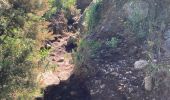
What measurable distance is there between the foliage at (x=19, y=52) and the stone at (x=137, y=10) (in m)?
1.57

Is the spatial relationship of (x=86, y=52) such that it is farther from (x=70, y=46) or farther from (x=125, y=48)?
(x=70, y=46)

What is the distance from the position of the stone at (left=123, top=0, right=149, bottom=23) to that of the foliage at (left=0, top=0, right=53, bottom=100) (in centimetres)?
157

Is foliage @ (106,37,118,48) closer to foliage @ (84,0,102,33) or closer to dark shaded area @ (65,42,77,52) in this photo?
foliage @ (84,0,102,33)

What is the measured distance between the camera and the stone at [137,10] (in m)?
6.74

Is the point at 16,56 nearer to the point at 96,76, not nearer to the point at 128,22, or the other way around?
the point at 96,76

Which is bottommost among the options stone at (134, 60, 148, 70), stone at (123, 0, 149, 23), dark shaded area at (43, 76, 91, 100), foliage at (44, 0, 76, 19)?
dark shaded area at (43, 76, 91, 100)

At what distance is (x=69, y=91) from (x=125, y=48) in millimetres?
1180

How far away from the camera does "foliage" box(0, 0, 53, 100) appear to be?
19.1ft

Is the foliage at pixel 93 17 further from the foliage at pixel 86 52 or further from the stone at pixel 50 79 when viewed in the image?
the stone at pixel 50 79

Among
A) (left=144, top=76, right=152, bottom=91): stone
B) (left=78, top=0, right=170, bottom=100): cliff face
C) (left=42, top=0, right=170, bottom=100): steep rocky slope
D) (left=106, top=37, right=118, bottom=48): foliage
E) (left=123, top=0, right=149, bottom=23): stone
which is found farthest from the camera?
(left=106, top=37, right=118, bottom=48): foliage

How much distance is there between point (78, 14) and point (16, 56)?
5249 mm

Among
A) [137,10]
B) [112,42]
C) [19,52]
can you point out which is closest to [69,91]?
[112,42]

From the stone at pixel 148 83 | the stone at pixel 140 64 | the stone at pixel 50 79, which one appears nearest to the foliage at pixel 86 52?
the stone at pixel 50 79

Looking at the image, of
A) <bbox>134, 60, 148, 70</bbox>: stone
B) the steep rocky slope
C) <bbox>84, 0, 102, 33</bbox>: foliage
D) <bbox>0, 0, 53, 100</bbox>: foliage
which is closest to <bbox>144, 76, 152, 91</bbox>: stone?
the steep rocky slope
